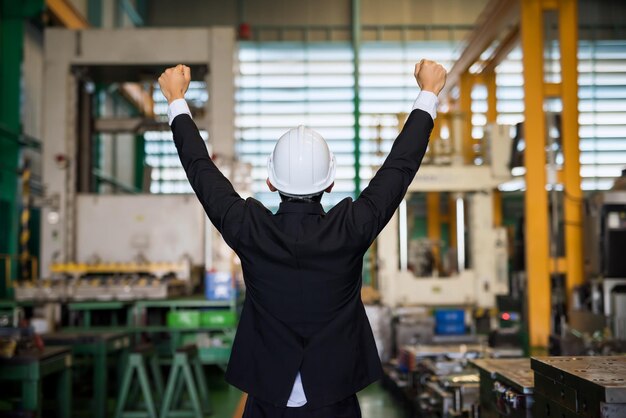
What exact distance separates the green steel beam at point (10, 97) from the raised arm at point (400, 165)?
8.85 meters

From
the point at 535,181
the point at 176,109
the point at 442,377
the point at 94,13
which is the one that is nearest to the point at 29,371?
the point at 442,377

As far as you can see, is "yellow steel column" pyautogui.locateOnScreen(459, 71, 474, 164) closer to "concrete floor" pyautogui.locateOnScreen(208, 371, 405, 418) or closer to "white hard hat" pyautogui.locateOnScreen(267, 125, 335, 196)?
"concrete floor" pyautogui.locateOnScreen(208, 371, 405, 418)

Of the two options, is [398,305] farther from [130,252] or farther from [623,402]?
[623,402]

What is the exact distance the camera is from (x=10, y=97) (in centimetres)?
998

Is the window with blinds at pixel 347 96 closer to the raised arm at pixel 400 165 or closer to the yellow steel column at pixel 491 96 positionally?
the yellow steel column at pixel 491 96

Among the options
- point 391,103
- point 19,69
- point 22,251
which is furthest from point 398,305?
point 391,103

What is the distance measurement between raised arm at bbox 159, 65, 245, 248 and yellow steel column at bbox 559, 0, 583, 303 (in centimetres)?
582

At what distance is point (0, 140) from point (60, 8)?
7.08ft

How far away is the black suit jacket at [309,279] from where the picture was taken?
1904mm

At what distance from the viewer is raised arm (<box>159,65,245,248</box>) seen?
195 centimetres

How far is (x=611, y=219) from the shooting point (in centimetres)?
661

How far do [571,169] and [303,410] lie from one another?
598 cm

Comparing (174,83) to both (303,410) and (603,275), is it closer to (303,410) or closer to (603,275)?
(303,410)

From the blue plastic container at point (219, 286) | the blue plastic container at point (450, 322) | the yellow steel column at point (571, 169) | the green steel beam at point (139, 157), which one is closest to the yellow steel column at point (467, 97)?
the blue plastic container at point (450, 322)
